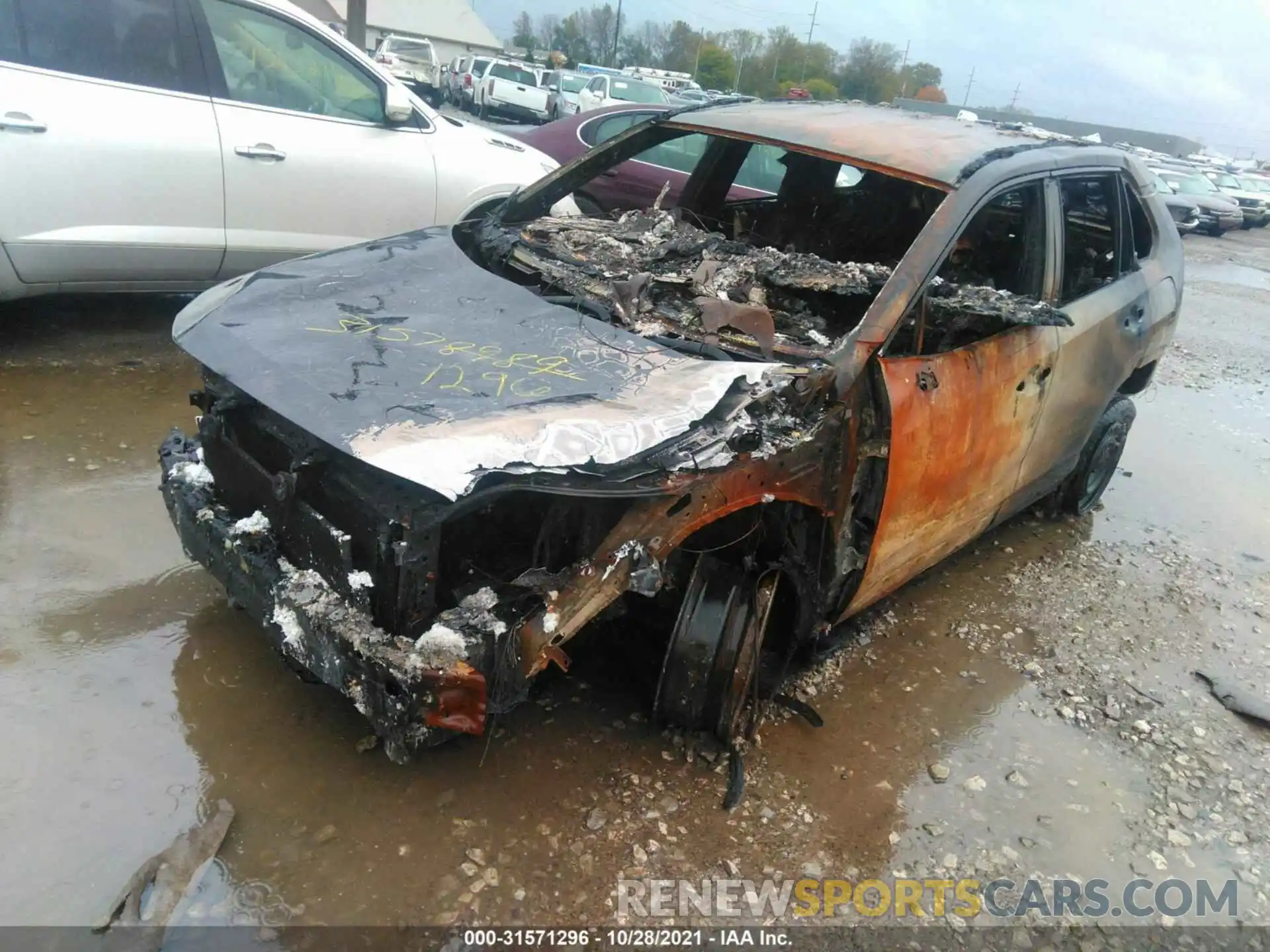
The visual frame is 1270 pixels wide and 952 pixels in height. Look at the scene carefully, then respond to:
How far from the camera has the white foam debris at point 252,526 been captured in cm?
238

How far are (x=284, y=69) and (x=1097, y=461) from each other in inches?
187

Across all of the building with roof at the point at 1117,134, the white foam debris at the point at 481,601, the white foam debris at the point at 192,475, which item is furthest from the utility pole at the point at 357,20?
the building with roof at the point at 1117,134

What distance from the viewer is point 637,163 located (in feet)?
21.5

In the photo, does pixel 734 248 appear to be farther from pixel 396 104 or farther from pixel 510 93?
pixel 510 93

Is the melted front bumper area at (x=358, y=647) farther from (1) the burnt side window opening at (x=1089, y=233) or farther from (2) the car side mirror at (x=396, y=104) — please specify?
(2) the car side mirror at (x=396, y=104)

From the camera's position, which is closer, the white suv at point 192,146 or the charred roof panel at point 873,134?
the charred roof panel at point 873,134

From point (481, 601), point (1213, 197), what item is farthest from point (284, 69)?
point (1213, 197)

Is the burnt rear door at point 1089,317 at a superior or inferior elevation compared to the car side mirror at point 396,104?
inferior

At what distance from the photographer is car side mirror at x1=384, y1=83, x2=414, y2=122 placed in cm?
497

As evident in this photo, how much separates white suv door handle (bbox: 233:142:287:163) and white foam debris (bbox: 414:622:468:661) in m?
3.53

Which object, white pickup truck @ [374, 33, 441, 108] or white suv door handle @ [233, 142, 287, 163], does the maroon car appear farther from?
white pickup truck @ [374, 33, 441, 108]

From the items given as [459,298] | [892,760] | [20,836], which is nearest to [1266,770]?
[892,760]

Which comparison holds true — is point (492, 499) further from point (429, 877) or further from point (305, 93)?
point (305, 93)

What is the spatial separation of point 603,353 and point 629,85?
18.2 m
